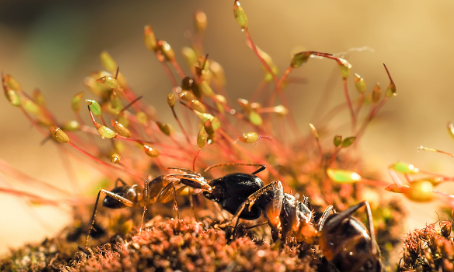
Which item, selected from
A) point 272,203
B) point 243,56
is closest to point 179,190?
point 272,203

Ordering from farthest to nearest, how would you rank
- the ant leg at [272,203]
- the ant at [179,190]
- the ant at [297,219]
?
1. the ant at [179,190]
2. the ant leg at [272,203]
3. the ant at [297,219]

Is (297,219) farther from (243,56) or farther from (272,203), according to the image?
(243,56)

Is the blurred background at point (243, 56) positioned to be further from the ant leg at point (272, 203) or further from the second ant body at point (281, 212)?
the ant leg at point (272, 203)

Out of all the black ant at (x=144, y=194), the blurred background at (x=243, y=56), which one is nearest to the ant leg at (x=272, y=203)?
the black ant at (x=144, y=194)

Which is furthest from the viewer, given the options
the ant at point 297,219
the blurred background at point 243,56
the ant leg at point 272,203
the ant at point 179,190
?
the blurred background at point 243,56

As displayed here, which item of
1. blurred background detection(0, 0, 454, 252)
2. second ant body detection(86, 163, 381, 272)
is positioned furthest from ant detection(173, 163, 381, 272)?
blurred background detection(0, 0, 454, 252)

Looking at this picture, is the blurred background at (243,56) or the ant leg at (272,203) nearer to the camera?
the ant leg at (272,203)
